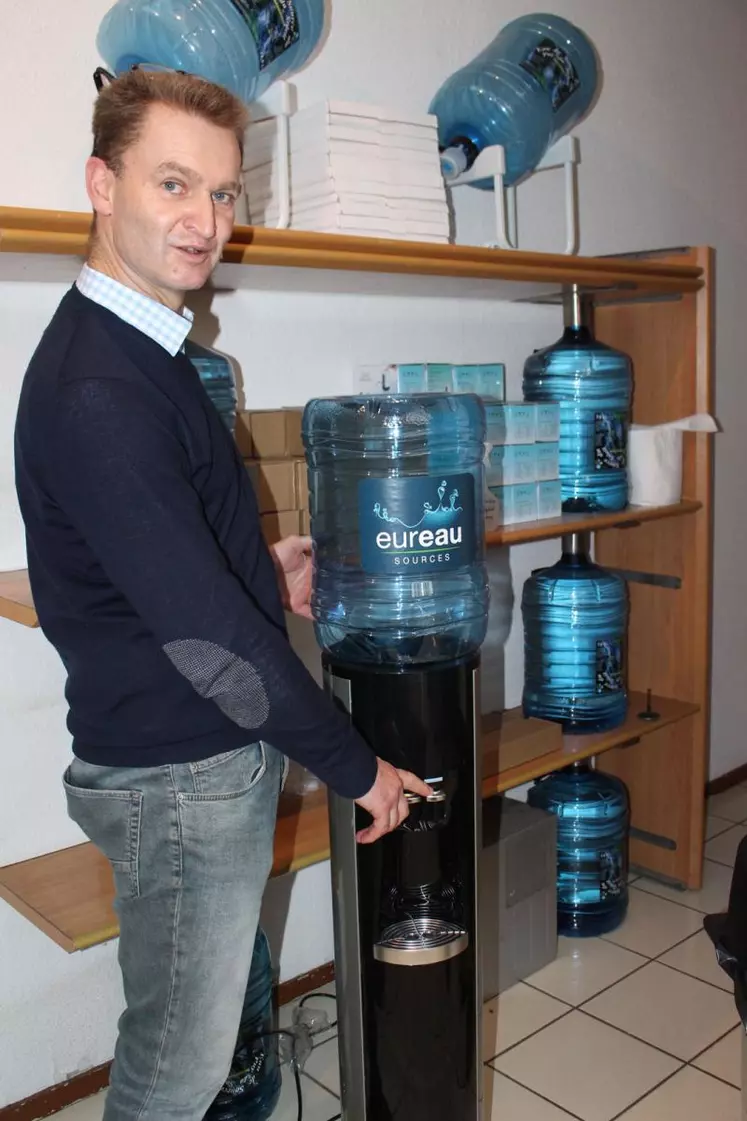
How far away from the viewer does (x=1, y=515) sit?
72.3 inches

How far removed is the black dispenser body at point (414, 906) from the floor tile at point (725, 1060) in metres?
0.72

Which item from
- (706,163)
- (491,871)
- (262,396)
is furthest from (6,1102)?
(706,163)

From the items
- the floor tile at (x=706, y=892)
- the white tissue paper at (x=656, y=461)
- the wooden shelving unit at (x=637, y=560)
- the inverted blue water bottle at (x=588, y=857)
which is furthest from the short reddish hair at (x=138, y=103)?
the floor tile at (x=706, y=892)

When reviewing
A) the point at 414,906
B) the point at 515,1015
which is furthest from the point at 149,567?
the point at 515,1015

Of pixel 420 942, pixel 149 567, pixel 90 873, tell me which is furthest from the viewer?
pixel 90 873

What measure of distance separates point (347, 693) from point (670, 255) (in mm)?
1617

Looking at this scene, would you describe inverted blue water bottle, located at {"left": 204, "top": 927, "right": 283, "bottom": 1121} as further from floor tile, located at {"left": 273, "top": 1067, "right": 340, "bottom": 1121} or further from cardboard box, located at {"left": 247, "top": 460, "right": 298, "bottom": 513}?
cardboard box, located at {"left": 247, "top": 460, "right": 298, "bottom": 513}

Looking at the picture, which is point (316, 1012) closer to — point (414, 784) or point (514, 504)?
point (414, 784)

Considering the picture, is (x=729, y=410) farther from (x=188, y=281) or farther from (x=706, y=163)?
(x=188, y=281)

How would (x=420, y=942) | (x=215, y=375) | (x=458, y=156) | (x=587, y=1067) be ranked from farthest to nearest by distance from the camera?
1. (x=458, y=156)
2. (x=587, y=1067)
3. (x=215, y=375)
4. (x=420, y=942)

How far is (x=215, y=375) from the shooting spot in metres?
1.98

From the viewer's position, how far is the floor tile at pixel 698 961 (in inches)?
95.0

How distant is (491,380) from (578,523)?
398 mm

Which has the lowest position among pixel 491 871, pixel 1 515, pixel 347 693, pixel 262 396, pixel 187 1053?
pixel 491 871
